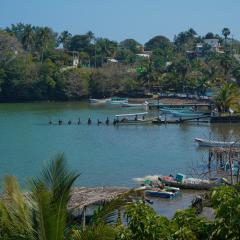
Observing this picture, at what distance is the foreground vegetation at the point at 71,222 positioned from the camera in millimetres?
6660

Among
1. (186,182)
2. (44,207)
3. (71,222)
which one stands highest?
(44,207)

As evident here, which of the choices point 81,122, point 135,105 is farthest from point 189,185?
point 135,105

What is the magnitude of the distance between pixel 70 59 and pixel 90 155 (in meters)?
62.1

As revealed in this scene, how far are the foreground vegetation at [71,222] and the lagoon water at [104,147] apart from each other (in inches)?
689

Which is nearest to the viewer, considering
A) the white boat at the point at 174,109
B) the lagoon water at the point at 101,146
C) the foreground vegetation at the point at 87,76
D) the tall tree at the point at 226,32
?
the lagoon water at the point at 101,146

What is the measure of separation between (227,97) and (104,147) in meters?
16.2

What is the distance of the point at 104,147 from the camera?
149ft

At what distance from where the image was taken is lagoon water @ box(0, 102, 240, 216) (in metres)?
34.6

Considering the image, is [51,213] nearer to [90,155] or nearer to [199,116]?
[90,155]

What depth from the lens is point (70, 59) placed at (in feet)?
336

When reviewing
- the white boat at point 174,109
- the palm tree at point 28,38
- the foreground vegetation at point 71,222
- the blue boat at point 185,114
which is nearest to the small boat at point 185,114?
the blue boat at point 185,114

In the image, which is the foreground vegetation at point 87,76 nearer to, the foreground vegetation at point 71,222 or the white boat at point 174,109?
the white boat at point 174,109

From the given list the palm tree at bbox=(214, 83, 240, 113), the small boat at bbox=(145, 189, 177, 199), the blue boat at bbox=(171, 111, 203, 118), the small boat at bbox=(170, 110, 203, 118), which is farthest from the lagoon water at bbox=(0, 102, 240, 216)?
the blue boat at bbox=(171, 111, 203, 118)

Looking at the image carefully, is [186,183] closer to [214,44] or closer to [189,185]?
[189,185]
